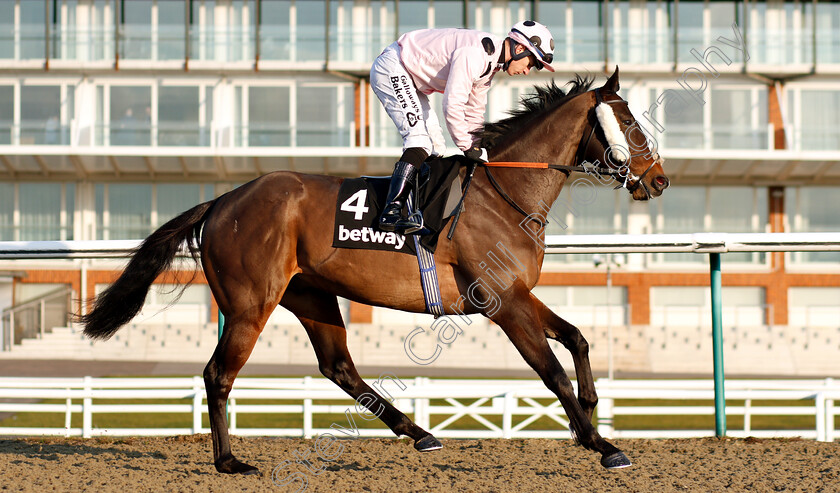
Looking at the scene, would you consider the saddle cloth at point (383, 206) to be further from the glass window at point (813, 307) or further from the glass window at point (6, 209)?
the glass window at point (6, 209)

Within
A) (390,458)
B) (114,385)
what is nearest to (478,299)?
(390,458)

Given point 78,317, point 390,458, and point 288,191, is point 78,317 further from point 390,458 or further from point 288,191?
point 390,458

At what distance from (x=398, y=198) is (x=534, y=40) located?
123 cm

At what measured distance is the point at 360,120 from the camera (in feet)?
→ 96.0

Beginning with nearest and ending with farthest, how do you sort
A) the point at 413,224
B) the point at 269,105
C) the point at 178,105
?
the point at 413,224, the point at 178,105, the point at 269,105

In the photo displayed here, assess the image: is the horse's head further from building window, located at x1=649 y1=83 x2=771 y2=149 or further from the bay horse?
building window, located at x1=649 y1=83 x2=771 y2=149

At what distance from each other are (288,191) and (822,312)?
26.4m

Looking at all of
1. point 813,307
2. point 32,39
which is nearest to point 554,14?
point 813,307

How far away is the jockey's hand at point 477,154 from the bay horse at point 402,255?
13cm

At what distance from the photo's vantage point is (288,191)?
532 cm

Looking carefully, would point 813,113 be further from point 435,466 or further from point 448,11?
point 435,466

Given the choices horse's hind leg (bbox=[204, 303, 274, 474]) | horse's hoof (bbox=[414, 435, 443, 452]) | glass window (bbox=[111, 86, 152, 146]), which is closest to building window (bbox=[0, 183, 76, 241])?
glass window (bbox=[111, 86, 152, 146])

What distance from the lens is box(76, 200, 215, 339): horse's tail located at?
5629 millimetres

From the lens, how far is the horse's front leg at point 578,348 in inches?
198
